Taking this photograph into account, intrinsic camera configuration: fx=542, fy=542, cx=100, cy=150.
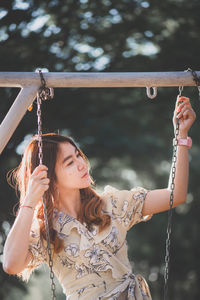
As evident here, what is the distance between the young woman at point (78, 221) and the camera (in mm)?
2486

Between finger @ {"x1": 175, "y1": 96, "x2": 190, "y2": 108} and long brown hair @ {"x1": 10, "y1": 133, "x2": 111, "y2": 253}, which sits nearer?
long brown hair @ {"x1": 10, "y1": 133, "x2": 111, "y2": 253}

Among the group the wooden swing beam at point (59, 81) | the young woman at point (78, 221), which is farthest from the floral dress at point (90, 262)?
the wooden swing beam at point (59, 81)

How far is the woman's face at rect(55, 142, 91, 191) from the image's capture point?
2678mm

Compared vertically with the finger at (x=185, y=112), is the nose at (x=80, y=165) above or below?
below

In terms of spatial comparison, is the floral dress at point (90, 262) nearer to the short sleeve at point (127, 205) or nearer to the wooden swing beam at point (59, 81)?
the short sleeve at point (127, 205)

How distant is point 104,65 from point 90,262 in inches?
137

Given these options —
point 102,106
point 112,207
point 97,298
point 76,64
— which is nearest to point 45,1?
point 76,64

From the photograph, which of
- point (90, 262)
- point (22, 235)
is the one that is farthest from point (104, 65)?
point (22, 235)

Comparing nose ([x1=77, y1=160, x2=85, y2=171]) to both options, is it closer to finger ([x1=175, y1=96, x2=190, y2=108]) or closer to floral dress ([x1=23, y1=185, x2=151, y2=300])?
floral dress ([x1=23, y1=185, x2=151, y2=300])

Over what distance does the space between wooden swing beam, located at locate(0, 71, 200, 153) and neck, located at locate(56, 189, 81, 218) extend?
1.31ft

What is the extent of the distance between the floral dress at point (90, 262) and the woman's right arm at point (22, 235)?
0.40 ft

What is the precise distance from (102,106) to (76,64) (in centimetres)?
52

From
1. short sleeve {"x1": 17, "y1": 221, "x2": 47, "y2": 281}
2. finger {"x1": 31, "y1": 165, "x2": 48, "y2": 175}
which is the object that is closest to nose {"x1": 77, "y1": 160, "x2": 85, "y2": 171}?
finger {"x1": 31, "y1": 165, "x2": 48, "y2": 175}

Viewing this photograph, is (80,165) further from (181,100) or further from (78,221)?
(181,100)
